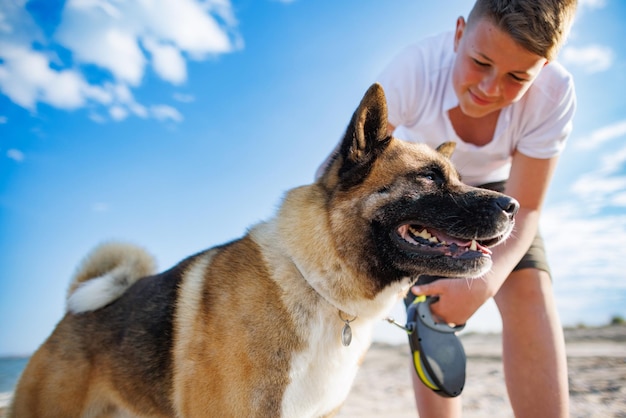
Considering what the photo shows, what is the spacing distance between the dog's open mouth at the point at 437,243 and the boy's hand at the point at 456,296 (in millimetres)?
303

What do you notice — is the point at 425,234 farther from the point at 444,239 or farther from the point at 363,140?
the point at 363,140

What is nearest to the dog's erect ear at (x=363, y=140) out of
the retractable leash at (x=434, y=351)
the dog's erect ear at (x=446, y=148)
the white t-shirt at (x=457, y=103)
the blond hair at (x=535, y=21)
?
the dog's erect ear at (x=446, y=148)

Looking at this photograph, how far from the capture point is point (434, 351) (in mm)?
2656

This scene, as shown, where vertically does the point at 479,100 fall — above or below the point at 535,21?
below

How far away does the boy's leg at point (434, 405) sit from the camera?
2.76 m

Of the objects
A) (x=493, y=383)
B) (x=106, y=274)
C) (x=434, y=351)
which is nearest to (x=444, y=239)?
(x=434, y=351)

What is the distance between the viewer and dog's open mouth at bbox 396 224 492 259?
2189 mm

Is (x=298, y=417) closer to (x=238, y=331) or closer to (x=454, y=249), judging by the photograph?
(x=238, y=331)

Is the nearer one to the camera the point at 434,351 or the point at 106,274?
the point at 434,351

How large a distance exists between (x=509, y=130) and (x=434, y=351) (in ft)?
5.11

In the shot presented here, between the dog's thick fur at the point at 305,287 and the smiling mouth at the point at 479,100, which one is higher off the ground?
the smiling mouth at the point at 479,100

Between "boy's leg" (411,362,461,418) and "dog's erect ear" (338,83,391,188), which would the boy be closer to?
"boy's leg" (411,362,461,418)

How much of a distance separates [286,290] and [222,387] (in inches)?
21.4

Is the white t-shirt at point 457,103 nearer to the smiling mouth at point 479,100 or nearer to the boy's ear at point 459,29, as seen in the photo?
the boy's ear at point 459,29
